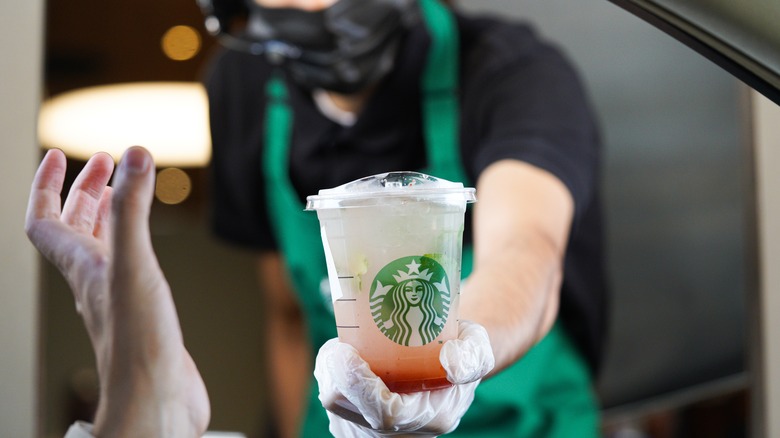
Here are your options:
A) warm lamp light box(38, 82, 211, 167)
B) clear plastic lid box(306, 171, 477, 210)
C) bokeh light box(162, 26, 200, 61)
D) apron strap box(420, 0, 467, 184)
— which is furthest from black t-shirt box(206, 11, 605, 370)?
clear plastic lid box(306, 171, 477, 210)

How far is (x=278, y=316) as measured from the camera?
5.68ft

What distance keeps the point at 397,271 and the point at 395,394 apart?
0.08 metres

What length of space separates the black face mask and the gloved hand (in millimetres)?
690

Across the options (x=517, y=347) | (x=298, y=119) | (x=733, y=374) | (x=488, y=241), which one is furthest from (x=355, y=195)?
(x=733, y=374)

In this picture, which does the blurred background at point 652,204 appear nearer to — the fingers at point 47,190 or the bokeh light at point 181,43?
the bokeh light at point 181,43

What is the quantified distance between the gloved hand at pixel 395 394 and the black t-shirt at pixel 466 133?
0.50m

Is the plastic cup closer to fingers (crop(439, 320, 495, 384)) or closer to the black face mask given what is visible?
fingers (crop(439, 320, 495, 384))

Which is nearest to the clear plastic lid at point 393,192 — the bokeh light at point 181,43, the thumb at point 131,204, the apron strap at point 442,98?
the thumb at point 131,204

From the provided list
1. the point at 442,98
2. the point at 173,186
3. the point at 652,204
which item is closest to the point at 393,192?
the point at 442,98

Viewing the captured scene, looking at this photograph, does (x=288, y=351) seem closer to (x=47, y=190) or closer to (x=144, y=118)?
(x=144, y=118)

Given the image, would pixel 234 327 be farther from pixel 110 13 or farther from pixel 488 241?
pixel 488 241

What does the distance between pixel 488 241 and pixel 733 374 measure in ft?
4.00

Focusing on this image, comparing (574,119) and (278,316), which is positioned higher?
(574,119)

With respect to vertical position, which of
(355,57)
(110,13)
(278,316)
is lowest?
(278,316)
